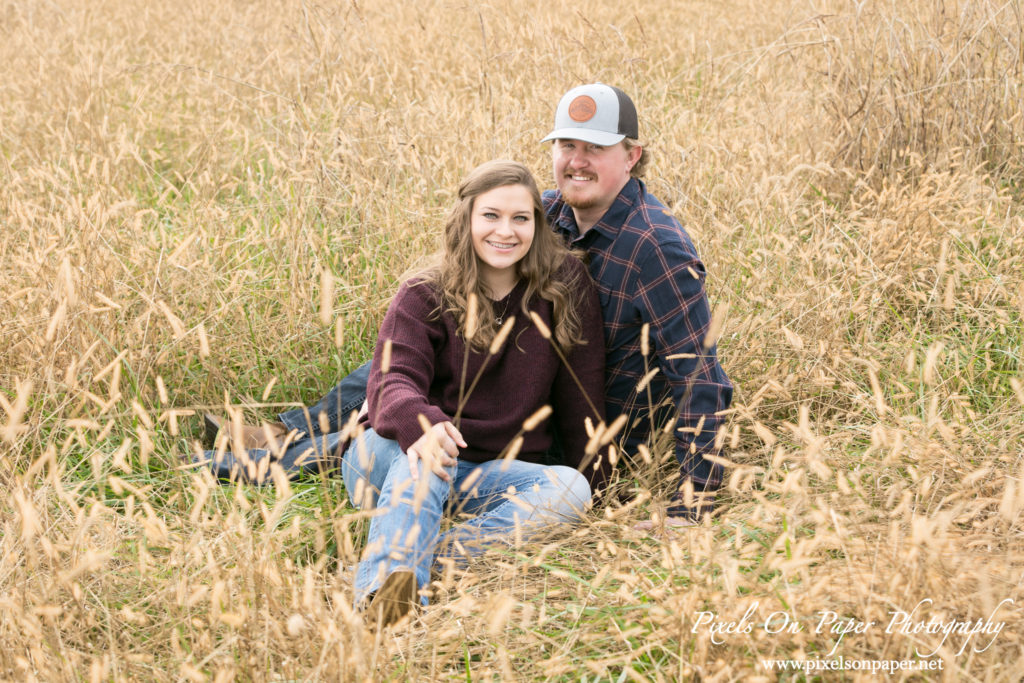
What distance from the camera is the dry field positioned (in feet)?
5.46

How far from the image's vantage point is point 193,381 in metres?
3.12

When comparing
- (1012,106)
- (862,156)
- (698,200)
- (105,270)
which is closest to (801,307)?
(698,200)

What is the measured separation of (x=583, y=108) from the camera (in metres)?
2.76

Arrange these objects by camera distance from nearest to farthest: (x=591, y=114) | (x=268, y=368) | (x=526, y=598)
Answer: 1. (x=526, y=598)
2. (x=591, y=114)
3. (x=268, y=368)

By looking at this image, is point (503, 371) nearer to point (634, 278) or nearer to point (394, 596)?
point (634, 278)

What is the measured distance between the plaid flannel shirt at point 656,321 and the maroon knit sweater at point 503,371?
76 mm

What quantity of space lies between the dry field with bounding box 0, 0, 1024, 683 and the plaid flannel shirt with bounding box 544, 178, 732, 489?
0.46 feet

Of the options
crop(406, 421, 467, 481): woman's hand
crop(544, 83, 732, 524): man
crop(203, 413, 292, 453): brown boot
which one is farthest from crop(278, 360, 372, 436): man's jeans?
crop(544, 83, 732, 524): man

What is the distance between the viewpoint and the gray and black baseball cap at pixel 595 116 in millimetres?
2750

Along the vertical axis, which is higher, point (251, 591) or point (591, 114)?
point (591, 114)

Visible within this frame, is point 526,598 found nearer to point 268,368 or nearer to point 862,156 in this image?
point 268,368

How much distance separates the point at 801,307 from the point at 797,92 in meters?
2.19

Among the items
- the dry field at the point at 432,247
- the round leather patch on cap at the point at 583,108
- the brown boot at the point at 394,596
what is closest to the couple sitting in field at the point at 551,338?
the round leather patch on cap at the point at 583,108

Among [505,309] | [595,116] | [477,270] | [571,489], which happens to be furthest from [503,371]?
[595,116]
